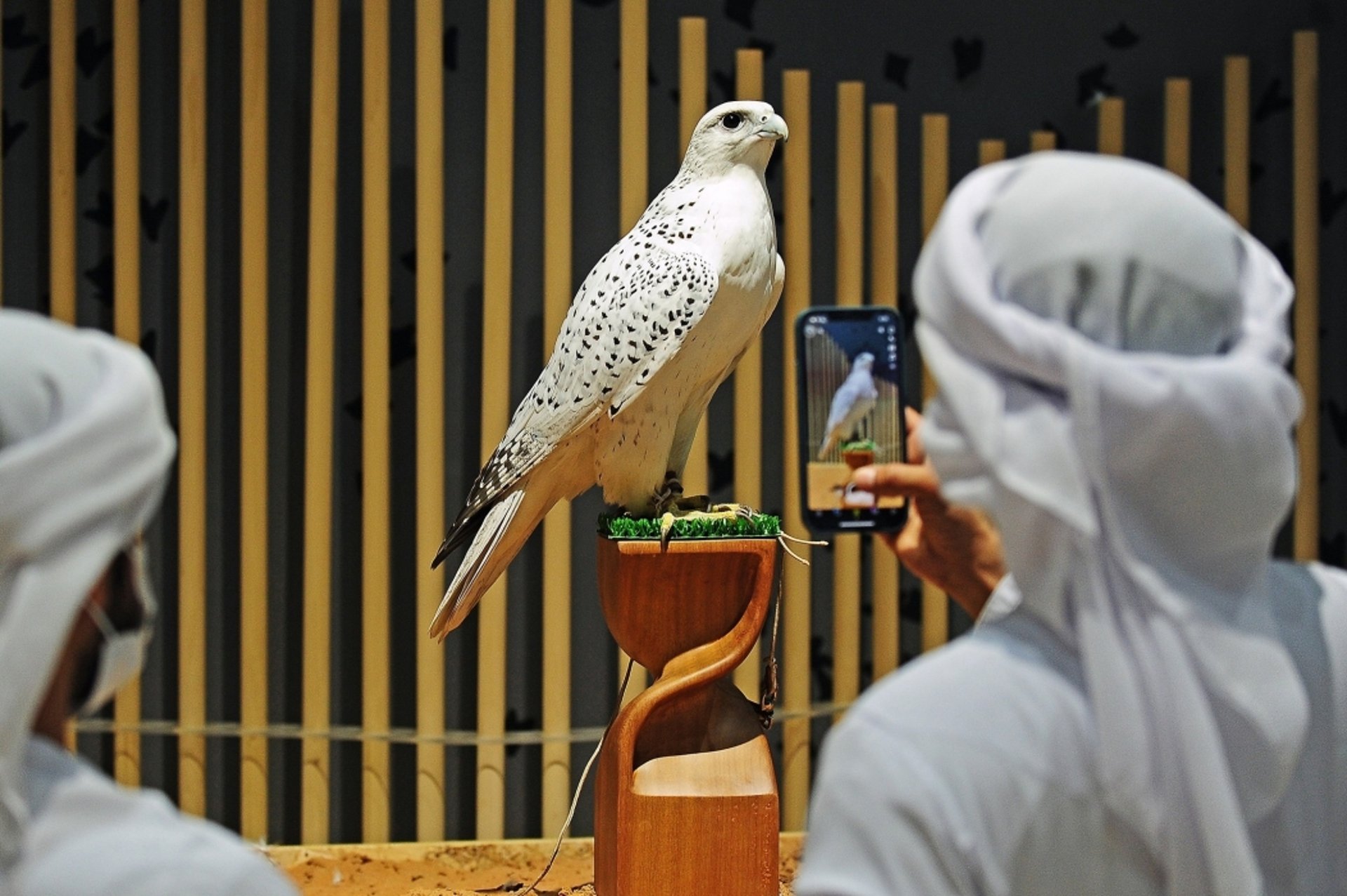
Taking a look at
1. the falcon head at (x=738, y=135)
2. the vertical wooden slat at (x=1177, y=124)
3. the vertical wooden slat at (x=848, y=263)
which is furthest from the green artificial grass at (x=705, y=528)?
the vertical wooden slat at (x=1177, y=124)

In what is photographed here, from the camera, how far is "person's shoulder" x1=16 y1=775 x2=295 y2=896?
679mm

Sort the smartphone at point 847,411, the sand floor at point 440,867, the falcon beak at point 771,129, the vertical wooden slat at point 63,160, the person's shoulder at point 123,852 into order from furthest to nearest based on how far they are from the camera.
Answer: the vertical wooden slat at point 63,160 → the sand floor at point 440,867 → the falcon beak at point 771,129 → the smartphone at point 847,411 → the person's shoulder at point 123,852

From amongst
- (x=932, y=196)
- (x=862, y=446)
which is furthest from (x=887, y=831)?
(x=932, y=196)

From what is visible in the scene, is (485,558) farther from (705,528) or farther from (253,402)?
(253,402)

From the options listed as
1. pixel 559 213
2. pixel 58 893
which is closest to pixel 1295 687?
pixel 58 893

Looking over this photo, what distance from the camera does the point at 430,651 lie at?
2.92 m

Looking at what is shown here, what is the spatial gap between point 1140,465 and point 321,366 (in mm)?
2403

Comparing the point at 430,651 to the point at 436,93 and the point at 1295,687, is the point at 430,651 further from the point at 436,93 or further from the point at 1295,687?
the point at 1295,687

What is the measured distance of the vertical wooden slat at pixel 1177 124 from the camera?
10.4ft

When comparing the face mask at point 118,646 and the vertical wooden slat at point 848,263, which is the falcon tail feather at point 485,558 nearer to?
the vertical wooden slat at point 848,263

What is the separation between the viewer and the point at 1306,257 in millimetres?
3182

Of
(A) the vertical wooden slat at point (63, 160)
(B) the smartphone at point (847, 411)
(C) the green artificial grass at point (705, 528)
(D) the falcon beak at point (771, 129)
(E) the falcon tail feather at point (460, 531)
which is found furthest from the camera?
(A) the vertical wooden slat at point (63, 160)

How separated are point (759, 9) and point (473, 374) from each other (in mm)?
1120

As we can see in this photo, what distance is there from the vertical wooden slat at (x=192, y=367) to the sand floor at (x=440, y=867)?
0.43m
